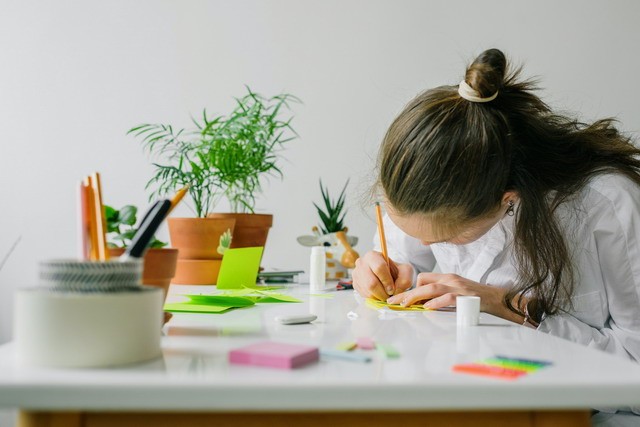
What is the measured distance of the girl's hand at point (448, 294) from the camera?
37.3 inches

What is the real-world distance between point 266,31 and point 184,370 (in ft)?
6.68

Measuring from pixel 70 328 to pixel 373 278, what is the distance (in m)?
0.71

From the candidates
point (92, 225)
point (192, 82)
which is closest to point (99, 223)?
point (92, 225)

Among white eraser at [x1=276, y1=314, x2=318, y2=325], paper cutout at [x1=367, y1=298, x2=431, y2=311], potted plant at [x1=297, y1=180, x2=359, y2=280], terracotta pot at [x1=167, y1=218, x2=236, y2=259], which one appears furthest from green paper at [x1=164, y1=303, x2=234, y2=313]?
potted plant at [x1=297, y1=180, x2=359, y2=280]

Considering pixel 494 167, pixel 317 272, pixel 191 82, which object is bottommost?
pixel 317 272

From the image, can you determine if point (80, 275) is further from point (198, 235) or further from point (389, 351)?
point (198, 235)

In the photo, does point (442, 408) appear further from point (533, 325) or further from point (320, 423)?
point (533, 325)

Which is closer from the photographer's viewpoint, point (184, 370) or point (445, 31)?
point (184, 370)

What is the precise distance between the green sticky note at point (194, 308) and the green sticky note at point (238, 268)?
0.96ft

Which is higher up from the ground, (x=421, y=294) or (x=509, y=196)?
(x=509, y=196)

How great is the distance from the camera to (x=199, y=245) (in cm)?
136

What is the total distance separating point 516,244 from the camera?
115 centimetres

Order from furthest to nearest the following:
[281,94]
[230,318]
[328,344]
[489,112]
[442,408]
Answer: [281,94], [489,112], [230,318], [328,344], [442,408]

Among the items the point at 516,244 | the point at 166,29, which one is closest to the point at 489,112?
the point at 516,244
